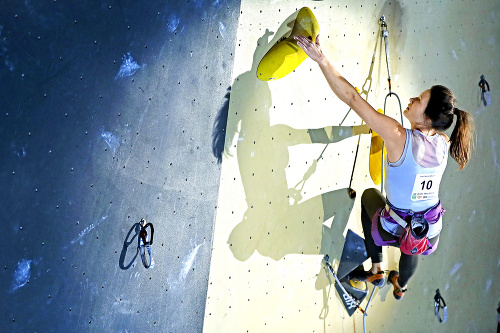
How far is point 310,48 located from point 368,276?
3.80 ft

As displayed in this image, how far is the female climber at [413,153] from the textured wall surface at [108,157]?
496mm

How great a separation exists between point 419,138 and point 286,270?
0.81 m

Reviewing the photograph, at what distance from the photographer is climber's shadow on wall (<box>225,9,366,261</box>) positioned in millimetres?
2367

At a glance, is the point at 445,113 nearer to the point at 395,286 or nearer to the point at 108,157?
the point at 395,286

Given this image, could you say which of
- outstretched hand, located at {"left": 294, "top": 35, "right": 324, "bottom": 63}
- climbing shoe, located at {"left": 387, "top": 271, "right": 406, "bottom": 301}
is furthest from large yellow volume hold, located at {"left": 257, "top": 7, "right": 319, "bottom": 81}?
climbing shoe, located at {"left": 387, "top": 271, "right": 406, "bottom": 301}

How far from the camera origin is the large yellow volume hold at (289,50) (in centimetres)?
226

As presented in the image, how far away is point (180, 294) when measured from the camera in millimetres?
2320

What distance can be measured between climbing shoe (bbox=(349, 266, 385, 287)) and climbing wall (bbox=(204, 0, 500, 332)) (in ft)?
0.48

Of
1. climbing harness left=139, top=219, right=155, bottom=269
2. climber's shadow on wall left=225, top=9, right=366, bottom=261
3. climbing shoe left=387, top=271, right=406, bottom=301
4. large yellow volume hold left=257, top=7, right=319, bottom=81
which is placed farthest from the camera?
climbing shoe left=387, top=271, right=406, bottom=301

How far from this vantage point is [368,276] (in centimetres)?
279

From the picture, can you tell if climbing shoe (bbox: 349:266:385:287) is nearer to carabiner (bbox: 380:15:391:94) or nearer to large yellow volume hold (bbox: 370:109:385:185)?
large yellow volume hold (bbox: 370:109:385:185)

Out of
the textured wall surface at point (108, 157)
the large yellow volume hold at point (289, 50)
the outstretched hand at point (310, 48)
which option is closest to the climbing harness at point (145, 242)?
the textured wall surface at point (108, 157)

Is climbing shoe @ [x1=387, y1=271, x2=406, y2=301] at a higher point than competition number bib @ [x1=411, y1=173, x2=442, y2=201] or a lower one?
lower

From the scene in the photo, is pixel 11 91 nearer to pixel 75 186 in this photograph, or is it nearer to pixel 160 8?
pixel 75 186
